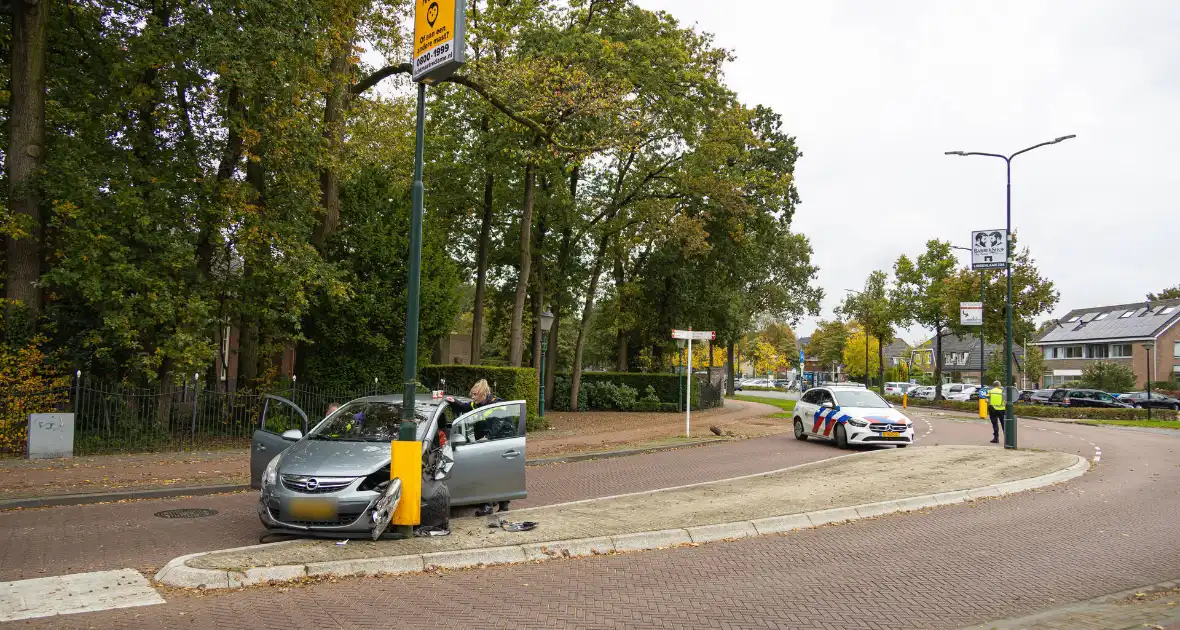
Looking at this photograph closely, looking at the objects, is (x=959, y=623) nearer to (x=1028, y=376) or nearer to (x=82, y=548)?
(x=82, y=548)

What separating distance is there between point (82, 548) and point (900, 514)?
8.99 meters

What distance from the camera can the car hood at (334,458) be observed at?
281 inches

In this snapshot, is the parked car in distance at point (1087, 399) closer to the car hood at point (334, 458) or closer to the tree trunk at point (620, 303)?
the tree trunk at point (620, 303)

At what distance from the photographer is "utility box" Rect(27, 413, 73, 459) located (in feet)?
44.5

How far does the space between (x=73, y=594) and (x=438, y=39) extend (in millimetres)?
5893

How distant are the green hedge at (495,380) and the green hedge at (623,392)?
8951mm

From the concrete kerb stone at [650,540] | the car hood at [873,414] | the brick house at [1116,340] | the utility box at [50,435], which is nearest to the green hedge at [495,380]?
the car hood at [873,414]

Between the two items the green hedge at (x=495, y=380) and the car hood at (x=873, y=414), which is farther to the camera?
the green hedge at (x=495, y=380)

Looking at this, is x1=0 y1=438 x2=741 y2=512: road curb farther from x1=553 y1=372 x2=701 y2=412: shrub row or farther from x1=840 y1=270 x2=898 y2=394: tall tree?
x1=840 y1=270 x2=898 y2=394: tall tree

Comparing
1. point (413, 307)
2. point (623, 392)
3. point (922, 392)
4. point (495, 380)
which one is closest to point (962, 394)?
point (922, 392)

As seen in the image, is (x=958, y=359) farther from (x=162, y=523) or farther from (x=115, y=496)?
(x=162, y=523)

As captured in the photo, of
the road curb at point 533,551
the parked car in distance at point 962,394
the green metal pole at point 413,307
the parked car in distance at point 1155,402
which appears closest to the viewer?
the road curb at point 533,551

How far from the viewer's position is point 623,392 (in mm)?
34125

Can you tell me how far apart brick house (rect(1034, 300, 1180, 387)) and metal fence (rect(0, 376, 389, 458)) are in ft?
186
